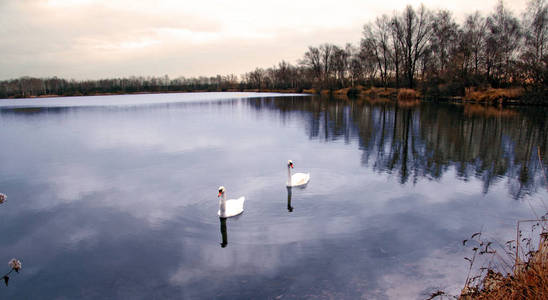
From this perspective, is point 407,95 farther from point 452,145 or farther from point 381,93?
point 452,145

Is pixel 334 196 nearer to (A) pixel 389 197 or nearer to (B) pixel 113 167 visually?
(A) pixel 389 197

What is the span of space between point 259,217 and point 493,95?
3435cm

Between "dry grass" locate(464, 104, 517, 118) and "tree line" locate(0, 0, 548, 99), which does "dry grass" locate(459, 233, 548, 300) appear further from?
"tree line" locate(0, 0, 548, 99)

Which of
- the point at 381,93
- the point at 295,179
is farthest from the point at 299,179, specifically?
the point at 381,93

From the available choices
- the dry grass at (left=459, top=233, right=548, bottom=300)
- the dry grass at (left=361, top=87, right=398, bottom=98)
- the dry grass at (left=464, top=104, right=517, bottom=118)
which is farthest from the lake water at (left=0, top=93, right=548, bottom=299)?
the dry grass at (left=361, top=87, right=398, bottom=98)

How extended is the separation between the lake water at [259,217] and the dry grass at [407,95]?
3046 centimetres

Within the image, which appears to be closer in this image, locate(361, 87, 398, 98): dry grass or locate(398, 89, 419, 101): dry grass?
locate(398, 89, 419, 101): dry grass

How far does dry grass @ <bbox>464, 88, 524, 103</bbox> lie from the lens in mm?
30141

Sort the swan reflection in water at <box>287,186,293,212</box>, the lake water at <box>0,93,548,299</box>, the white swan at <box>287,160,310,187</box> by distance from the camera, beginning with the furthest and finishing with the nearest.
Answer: the white swan at <box>287,160,310,187</box> < the swan reflection in water at <box>287,186,293,212</box> < the lake water at <box>0,93,548,299</box>

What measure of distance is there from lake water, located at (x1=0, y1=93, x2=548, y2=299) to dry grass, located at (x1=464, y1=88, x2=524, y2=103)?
20.0 metres

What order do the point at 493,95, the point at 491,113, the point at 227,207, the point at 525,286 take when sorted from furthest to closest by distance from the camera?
1. the point at 493,95
2. the point at 491,113
3. the point at 227,207
4. the point at 525,286

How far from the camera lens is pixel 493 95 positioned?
105ft

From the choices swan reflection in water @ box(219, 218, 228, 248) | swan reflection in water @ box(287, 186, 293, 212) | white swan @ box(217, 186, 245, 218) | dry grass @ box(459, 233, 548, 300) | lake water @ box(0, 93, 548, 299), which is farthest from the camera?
swan reflection in water @ box(287, 186, 293, 212)

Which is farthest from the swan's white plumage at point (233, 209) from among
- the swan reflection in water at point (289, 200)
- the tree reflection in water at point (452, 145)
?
the tree reflection in water at point (452, 145)
